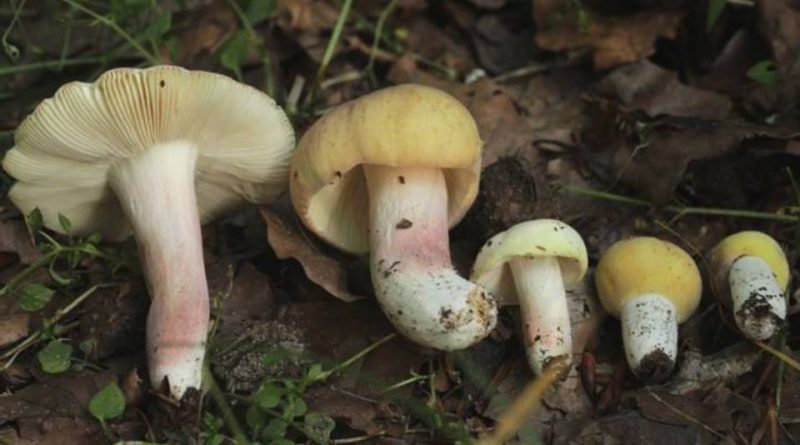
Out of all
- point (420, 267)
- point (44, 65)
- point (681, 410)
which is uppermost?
point (44, 65)

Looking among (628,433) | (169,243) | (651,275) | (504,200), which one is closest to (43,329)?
(169,243)

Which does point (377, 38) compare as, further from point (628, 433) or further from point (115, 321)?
point (628, 433)

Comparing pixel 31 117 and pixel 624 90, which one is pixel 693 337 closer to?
pixel 624 90

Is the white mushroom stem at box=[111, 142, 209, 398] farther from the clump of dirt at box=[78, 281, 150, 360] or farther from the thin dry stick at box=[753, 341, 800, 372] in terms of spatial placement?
the thin dry stick at box=[753, 341, 800, 372]

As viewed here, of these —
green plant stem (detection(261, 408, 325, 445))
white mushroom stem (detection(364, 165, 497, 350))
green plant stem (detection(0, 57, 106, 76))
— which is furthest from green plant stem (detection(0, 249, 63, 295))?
white mushroom stem (detection(364, 165, 497, 350))

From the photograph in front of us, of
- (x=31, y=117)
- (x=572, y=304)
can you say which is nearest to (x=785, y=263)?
(x=572, y=304)

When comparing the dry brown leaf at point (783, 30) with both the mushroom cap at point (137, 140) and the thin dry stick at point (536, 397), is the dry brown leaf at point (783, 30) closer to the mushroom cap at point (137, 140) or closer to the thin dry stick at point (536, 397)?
the thin dry stick at point (536, 397)

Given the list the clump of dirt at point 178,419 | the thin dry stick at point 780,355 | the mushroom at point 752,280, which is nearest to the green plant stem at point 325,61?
the clump of dirt at point 178,419

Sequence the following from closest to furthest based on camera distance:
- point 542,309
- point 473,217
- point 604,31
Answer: point 542,309, point 473,217, point 604,31
